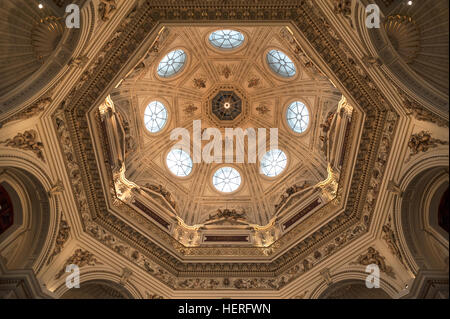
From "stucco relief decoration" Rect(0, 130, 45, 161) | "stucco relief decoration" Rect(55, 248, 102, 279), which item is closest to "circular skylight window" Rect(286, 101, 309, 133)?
"stucco relief decoration" Rect(55, 248, 102, 279)

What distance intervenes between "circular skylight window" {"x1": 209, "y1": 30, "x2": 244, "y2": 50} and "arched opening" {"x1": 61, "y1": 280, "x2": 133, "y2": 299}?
14563 mm

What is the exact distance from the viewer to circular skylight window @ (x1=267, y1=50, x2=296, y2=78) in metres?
20.8

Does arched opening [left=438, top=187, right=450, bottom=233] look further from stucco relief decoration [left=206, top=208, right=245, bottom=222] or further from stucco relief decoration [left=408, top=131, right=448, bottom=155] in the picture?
stucco relief decoration [left=206, top=208, right=245, bottom=222]

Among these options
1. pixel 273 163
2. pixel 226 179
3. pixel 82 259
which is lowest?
pixel 82 259

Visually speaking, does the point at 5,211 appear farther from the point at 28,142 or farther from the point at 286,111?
the point at 286,111

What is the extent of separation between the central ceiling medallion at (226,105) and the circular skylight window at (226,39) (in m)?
2.96

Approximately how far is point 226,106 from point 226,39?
4125 millimetres

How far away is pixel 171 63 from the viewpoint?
21.6 meters

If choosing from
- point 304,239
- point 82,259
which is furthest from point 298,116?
point 82,259

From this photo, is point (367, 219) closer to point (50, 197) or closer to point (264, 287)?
point (264, 287)

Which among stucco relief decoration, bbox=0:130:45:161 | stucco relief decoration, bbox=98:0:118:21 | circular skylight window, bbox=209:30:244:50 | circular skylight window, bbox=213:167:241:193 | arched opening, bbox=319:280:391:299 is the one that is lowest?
arched opening, bbox=319:280:391:299

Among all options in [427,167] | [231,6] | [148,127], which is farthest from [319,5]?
[148,127]

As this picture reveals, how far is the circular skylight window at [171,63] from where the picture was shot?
69.4 feet

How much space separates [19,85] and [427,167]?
12.4 metres
